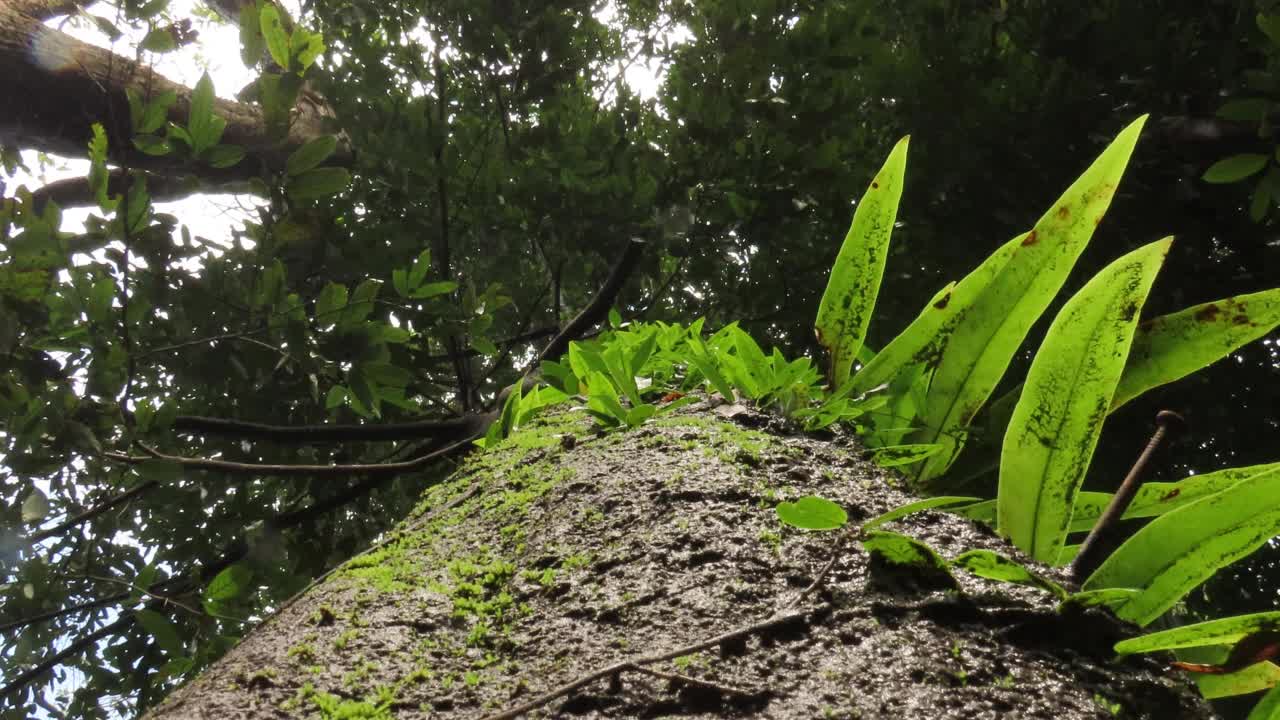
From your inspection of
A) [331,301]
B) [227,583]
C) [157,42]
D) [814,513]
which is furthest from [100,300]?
[814,513]

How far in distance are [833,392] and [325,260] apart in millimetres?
1894

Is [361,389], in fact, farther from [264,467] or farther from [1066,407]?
[1066,407]

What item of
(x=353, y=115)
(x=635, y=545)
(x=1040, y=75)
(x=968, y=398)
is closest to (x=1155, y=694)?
(x=635, y=545)

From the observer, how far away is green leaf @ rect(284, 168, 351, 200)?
5.94 ft

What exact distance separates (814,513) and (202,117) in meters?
1.52

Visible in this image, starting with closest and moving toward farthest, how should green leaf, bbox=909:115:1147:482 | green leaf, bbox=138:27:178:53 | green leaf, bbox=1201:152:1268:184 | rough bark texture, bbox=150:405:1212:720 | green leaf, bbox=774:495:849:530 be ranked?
rough bark texture, bbox=150:405:1212:720 → green leaf, bbox=774:495:849:530 → green leaf, bbox=909:115:1147:482 → green leaf, bbox=138:27:178:53 → green leaf, bbox=1201:152:1268:184

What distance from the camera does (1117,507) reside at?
0.64 metres

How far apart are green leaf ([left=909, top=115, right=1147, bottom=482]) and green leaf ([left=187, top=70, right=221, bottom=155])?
1433 mm

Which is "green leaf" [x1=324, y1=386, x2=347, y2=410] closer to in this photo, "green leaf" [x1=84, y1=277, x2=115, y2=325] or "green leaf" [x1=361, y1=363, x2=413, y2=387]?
"green leaf" [x1=361, y1=363, x2=413, y2=387]

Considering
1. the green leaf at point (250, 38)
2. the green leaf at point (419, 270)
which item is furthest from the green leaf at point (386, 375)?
the green leaf at point (250, 38)

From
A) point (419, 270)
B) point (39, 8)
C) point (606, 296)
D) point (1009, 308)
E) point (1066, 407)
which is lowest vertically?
point (1066, 407)

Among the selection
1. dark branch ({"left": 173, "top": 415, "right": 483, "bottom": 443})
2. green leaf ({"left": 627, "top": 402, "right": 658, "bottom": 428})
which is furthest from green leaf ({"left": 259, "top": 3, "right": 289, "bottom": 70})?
green leaf ({"left": 627, "top": 402, "right": 658, "bottom": 428})

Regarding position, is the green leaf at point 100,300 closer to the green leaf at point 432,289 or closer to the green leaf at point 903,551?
the green leaf at point 432,289

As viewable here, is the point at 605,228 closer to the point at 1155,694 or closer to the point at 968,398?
the point at 968,398
